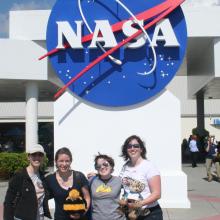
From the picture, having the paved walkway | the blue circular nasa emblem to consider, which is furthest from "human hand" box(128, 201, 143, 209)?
the blue circular nasa emblem

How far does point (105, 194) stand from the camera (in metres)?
4.75

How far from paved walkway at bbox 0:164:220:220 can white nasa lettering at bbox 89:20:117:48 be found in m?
3.56

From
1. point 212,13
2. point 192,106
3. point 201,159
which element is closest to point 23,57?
point 212,13

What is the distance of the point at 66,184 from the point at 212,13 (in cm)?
1406

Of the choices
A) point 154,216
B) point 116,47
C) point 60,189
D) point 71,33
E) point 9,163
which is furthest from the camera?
point 9,163

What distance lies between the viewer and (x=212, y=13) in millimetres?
17531

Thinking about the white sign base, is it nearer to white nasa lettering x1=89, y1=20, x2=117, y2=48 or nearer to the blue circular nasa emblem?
the blue circular nasa emblem

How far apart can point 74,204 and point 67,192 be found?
14 centimetres

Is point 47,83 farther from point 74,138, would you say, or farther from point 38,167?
point 38,167

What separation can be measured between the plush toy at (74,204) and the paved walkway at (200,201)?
4502mm

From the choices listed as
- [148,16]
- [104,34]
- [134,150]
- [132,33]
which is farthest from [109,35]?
[134,150]

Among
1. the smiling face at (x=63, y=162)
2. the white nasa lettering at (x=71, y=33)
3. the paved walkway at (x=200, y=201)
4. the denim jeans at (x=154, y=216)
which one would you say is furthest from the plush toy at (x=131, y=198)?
the white nasa lettering at (x=71, y=33)

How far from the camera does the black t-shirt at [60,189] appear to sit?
474 centimetres

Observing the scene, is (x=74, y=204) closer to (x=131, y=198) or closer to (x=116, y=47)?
(x=131, y=198)
